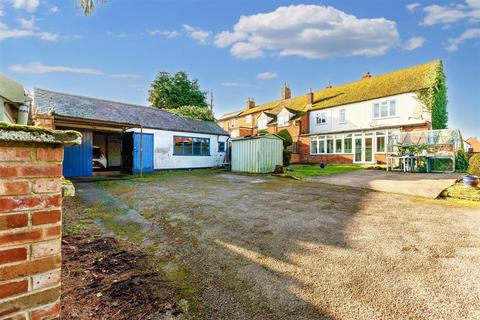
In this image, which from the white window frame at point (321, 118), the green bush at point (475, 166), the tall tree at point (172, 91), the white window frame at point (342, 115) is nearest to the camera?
the green bush at point (475, 166)

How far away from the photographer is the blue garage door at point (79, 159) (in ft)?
42.9

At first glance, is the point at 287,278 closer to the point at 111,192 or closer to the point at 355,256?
the point at 355,256

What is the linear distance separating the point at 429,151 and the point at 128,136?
61.6ft

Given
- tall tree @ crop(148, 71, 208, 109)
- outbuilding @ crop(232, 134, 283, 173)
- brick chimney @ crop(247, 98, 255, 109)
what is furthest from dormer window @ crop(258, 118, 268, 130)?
outbuilding @ crop(232, 134, 283, 173)

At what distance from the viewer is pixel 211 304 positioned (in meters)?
2.46

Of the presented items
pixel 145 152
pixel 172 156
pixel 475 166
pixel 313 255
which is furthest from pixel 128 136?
pixel 475 166

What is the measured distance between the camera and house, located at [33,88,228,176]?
520 inches

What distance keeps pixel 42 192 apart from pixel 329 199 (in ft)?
23.6

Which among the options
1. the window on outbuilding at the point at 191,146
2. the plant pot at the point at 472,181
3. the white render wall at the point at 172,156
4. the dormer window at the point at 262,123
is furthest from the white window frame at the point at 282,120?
the plant pot at the point at 472,181

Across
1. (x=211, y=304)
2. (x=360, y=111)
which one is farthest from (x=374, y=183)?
(x=360, y=111)

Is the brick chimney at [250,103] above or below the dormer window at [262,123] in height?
above

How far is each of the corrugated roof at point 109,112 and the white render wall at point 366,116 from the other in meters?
11.7

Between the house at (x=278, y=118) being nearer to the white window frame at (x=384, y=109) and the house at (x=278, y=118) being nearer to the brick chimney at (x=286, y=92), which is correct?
the brick chimney at (x=286, y=92)

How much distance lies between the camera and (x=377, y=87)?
23172 mm
